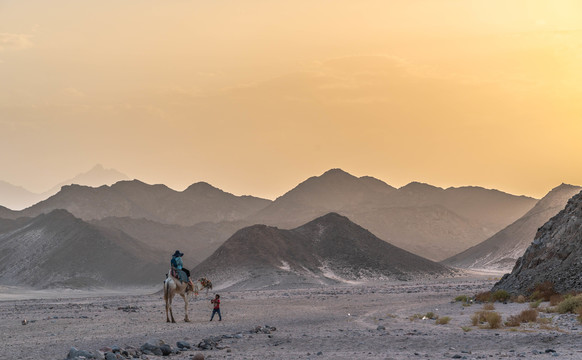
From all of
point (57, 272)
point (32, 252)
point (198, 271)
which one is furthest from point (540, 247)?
point (32, 252)

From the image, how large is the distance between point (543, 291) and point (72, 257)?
420ft

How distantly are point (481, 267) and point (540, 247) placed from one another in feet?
437

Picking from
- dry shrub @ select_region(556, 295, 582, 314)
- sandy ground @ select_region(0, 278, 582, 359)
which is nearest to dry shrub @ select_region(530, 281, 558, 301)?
sandy ground @ select_region(0, 278, 582, 359)

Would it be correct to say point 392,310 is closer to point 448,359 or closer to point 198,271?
point 448,359

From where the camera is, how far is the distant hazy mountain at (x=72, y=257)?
143250mm

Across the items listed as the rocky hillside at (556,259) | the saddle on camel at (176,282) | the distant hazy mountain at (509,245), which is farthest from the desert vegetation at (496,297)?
the distant hazy mountain at (509,245)

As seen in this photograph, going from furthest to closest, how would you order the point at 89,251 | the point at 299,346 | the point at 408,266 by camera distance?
the point at 89,251 < the point at 408,266 < the point at 299,346

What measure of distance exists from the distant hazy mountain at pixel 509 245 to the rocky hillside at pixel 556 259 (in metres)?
122

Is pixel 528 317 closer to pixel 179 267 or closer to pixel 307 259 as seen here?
pixel 179 267

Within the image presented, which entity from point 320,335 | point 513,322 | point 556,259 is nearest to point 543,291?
point 556,259

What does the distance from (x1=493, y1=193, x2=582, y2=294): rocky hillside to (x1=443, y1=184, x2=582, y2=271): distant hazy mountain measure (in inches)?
4817

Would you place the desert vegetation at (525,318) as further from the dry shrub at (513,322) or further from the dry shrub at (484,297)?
the dry shrub at (484,297)

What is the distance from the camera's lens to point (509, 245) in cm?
17988

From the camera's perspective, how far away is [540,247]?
4522cm
